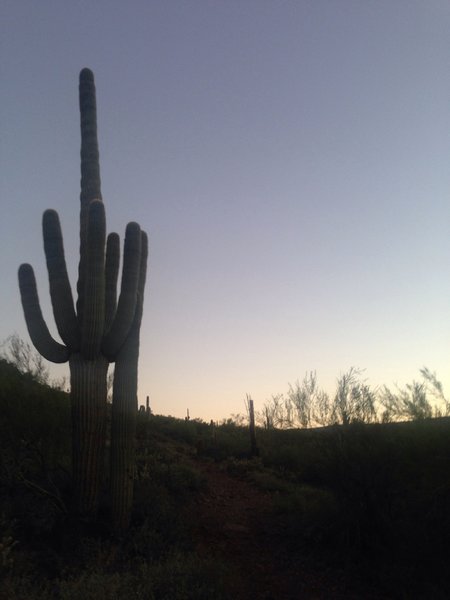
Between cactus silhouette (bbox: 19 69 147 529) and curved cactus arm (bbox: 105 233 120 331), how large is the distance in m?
0.02

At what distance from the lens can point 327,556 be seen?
24.1 feet

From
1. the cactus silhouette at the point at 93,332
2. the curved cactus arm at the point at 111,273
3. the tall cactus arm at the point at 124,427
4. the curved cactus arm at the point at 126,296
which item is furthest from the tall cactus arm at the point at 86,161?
the tall cactus arm at the point at 124,427

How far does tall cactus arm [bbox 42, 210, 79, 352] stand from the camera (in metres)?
8.07

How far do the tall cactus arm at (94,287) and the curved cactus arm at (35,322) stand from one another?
0.59m

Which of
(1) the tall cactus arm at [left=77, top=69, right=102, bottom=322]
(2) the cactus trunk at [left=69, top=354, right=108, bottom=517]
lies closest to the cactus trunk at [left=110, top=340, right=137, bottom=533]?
(2) the cactus trunk at [left=69, top=354, right=108, bottom=517]

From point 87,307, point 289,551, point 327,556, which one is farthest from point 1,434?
point 327,556

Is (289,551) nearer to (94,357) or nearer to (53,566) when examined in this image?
(53,566)

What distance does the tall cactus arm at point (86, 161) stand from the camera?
847 cm

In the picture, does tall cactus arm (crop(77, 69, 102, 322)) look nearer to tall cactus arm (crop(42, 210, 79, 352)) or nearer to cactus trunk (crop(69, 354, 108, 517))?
tall cactus arm (crop(42, 210, 79, 352))

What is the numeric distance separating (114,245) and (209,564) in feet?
18.1

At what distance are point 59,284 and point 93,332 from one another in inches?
42.8

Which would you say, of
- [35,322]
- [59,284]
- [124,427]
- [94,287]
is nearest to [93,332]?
[94,287]

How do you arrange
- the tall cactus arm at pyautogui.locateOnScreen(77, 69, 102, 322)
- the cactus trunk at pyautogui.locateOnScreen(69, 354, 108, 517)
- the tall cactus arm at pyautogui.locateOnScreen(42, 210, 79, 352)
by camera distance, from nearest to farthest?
the cactus trunk at pyautogui.locateOnScreen(69, 354, 108, 517)
the tall cactus arm at pyautogui.locateOnScreen(42, 210, 79, 352)
the tall cactus arm at pyautogui.locateOnScreen(77, 69, 102, 322)

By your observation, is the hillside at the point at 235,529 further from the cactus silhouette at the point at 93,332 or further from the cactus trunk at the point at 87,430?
the cactus silhouette at the point at 93,332
